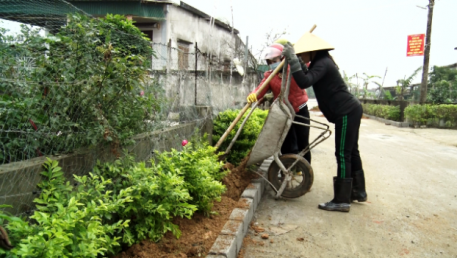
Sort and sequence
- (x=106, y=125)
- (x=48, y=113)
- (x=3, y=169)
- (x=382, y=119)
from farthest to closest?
1. (x=382, y=119)
2. (x=106, y=125)
3. (x=48, y=113)
4. (x=3, y=169)

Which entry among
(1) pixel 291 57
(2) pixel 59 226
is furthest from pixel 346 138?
(2) pixel 59 226

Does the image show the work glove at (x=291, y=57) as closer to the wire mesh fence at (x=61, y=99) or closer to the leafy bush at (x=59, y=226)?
the wire mesh fence at (x=61, y=99)

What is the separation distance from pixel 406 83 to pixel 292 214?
2209cm

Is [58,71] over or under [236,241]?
over

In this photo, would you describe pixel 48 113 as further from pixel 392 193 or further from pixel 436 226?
pixel 392 193

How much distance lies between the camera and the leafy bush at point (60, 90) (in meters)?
2.43

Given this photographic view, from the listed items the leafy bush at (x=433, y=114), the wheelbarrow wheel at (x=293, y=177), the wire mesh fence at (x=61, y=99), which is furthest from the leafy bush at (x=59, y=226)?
the leafy bush at (x=433, y=114)

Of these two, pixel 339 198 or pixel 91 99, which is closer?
pixel 91 99

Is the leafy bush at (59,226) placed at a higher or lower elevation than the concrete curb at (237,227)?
higher

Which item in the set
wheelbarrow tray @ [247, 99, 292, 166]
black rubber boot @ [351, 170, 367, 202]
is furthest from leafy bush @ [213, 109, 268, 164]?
black rubber boot @ [351, 170, 367, 202]

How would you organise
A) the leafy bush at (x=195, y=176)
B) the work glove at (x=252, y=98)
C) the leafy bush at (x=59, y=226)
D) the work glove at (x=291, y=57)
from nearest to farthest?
the leafy bush at (x=59, y=226) → the leafy bush at (x=195, y=176) → the work glove at (x=291, y=57) → the work glove at (x=252, y=98)

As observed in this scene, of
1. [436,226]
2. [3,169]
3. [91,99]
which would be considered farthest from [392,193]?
Result: [3,169]

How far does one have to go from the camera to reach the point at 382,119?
19.5 meters

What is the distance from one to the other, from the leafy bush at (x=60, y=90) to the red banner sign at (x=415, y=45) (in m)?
20.5
